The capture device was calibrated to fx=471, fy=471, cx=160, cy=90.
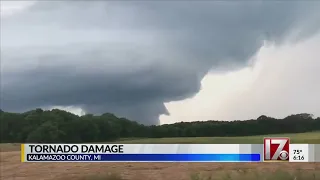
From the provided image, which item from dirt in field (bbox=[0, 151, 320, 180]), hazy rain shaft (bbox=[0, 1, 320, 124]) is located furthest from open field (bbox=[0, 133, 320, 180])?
hazy rain shaft (bbox=[0, 1, 320, 124])

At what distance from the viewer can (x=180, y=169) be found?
6.01 meters

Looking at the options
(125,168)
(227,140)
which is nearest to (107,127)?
(125,168)

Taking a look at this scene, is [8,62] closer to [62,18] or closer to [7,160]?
[62,18]

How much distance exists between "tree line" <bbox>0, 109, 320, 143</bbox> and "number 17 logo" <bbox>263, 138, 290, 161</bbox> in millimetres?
122

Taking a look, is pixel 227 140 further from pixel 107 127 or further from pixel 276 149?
pixel 107 127

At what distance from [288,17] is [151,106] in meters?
2.06

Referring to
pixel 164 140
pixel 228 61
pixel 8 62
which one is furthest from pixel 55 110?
pixel 228 61

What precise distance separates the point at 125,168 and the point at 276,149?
1.95m

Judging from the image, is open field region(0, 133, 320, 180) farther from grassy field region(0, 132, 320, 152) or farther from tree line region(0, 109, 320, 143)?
tree line region(0, 109, 320, 143)

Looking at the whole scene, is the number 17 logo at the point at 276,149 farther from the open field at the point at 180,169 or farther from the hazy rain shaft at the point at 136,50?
the hazy rain shaft at the point at 136,50

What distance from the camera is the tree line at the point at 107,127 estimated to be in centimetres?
588

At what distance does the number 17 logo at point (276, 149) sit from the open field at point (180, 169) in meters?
0.08

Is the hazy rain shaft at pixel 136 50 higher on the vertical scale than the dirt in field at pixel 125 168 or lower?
higher

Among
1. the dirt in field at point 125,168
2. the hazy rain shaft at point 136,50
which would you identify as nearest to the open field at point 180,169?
the dirt in field at point 125,168
